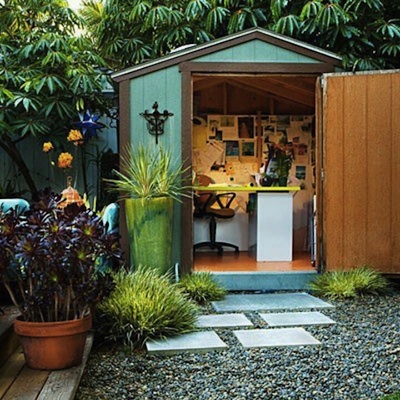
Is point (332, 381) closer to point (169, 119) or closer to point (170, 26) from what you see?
point (169, 119)

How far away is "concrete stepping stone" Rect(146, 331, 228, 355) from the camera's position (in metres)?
3.53

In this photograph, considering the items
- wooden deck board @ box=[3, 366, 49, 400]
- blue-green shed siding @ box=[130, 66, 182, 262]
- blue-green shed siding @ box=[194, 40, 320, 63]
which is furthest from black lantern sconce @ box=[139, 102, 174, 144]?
wooden deck board @ box=[3, 366, 49, 400]

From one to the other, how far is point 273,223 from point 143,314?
318cm

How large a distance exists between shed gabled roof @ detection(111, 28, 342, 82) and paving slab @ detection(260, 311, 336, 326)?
264cm

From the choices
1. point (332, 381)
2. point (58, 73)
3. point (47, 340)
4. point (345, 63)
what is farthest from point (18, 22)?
point (332, 381)

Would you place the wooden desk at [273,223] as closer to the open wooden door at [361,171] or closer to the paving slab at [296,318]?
the open wooden door at [361,171]

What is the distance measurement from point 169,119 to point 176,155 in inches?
14.3

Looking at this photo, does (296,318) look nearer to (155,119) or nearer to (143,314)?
(143,314)

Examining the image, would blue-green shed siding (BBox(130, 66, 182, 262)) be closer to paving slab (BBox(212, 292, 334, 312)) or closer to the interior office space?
paving slab (BBox(212, 292, 334, 312))

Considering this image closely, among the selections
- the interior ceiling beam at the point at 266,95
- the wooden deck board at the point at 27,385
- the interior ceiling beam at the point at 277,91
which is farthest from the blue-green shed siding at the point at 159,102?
the wooden deck board at the point at 27,385

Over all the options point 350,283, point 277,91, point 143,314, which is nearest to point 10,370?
Result: point 143,314

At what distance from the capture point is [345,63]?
5754mm

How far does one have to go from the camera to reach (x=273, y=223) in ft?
21.7

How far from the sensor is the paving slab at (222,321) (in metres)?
4.20
